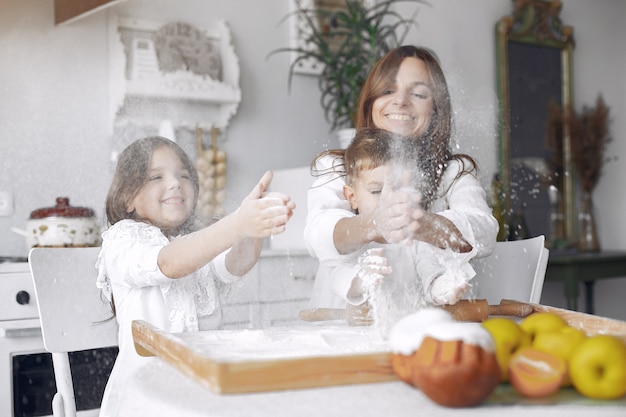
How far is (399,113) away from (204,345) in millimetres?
248

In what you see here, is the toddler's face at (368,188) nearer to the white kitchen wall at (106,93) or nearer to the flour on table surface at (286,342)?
the flour on table surface at (286,342)

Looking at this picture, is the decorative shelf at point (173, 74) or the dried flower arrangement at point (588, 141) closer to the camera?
the decorative shelf at point (173, 74)

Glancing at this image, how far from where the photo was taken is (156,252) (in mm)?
583

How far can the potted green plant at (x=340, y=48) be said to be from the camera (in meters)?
1.36

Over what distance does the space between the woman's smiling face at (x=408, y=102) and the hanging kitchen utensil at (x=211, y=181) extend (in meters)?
0.17

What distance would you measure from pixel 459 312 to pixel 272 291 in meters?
0.22

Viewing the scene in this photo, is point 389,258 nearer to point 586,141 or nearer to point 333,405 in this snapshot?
point 333,405

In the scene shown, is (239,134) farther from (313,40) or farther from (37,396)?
(37,396)

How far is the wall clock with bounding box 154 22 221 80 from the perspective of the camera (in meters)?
1.29

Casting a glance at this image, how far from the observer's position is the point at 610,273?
5.78 feet

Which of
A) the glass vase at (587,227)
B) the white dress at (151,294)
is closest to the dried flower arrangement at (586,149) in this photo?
the glass vase at (587,227)

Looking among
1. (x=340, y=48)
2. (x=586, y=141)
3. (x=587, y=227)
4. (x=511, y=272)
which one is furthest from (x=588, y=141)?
(x=511, y=272)

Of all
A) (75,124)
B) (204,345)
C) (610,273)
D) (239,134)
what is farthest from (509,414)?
(610,273)

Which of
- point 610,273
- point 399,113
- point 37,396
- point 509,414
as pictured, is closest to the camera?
point 509,414
